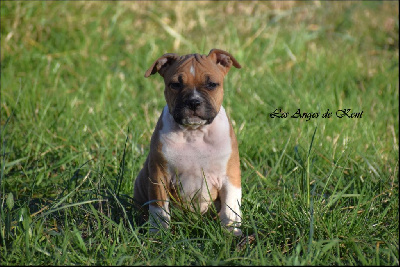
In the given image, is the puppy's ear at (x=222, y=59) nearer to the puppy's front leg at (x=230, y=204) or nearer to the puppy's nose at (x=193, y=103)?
the puppy's nose at (x=193, y=103)

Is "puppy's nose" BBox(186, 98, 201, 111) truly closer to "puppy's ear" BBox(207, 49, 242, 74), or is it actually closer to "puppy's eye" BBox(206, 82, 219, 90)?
"puppy's eye" BBox(206, 82, 219, 90)

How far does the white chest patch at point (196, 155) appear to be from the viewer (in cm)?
425

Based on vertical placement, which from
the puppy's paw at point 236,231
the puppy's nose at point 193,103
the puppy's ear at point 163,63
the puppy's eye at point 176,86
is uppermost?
the puppy's ear at point 163,63

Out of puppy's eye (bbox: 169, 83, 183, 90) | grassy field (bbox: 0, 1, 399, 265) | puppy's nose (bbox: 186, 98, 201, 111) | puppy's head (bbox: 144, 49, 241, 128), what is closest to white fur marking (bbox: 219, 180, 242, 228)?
grassy field (bbox: 0, 1, 399, 265)

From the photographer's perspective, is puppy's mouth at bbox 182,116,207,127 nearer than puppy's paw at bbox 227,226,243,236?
Yes

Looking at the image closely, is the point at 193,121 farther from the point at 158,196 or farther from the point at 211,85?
the point at 158,196

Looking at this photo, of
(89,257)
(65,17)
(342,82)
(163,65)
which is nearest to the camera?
(89,257)

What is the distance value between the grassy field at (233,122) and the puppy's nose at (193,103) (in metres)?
0.77

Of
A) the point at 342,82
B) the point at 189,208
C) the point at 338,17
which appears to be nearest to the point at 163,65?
the point at 189,208

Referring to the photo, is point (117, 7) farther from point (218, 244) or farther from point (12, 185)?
point (218, 244)

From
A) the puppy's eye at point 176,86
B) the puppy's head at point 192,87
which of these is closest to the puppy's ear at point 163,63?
the puppy's head at point 192,87

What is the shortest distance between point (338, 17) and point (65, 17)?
175 inches

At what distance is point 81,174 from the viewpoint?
5273 mm

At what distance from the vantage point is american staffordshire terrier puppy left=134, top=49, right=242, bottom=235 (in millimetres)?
4250
